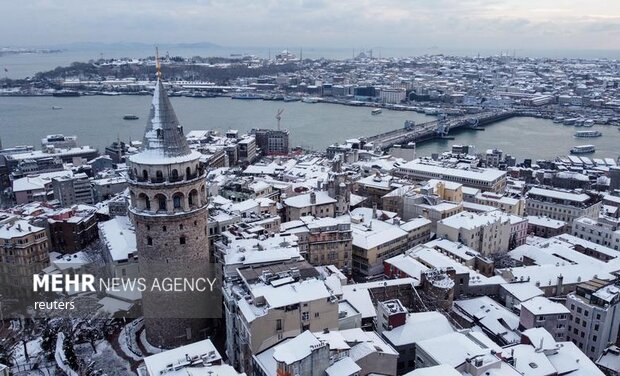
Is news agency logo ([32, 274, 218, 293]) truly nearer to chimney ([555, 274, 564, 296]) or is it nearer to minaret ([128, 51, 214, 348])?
minaret ([128, 51, 214, 348])

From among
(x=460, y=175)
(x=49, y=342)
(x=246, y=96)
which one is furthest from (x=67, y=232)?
(x=246, y=96)

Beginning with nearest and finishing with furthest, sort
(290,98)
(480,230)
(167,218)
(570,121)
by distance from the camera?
(167,218) < (480,230) < (570,121) < (290,98)

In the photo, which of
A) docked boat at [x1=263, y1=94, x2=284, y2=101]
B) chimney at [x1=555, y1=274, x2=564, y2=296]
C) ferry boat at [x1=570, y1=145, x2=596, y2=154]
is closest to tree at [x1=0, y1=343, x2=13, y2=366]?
chimney at [x1=555, y1=274, x2=564, y2=296]

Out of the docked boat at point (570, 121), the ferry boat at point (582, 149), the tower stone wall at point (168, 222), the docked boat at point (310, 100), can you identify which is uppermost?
the tower stone wall at point (168, 222)

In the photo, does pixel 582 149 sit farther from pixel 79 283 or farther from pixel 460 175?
pixel 79 283

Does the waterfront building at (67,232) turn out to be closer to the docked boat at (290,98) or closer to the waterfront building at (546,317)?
the waterfront building at (546,317)

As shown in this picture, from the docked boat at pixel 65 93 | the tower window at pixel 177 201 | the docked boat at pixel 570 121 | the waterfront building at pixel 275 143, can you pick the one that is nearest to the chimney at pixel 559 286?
the tower window at pixel 177 201

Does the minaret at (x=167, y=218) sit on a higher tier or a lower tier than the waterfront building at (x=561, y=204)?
higher
